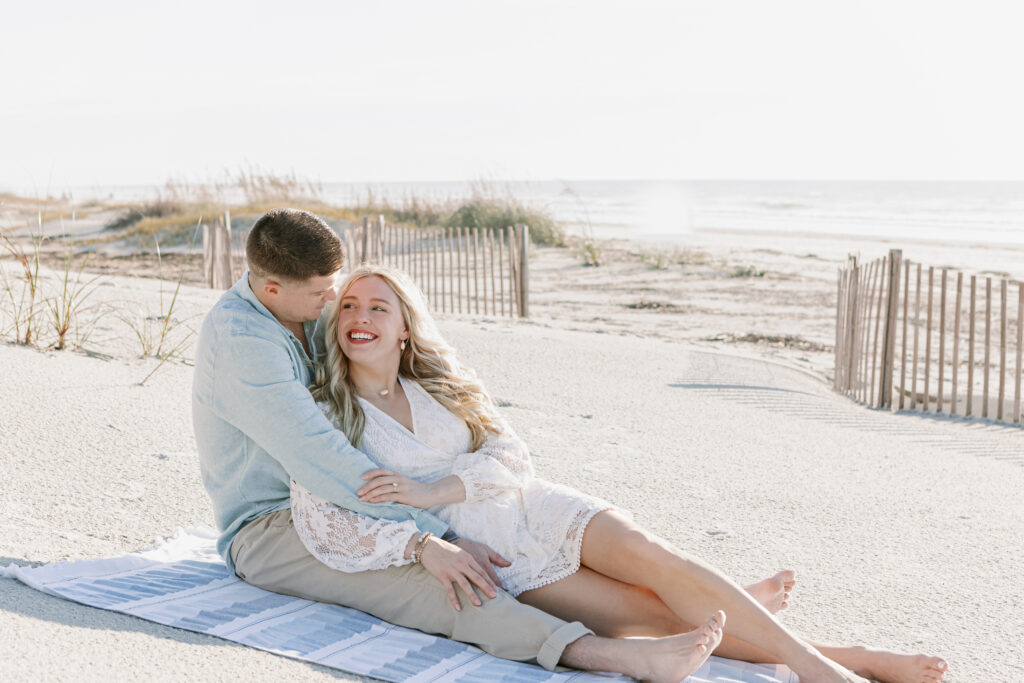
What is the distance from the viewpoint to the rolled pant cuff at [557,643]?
255 centimetres

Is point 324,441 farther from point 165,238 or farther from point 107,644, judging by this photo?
point 165,238

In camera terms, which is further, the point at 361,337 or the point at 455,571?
the point at 361,337

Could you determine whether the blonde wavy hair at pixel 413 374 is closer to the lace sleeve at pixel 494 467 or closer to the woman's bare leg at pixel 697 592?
the lace sleeve at pixel 494 467

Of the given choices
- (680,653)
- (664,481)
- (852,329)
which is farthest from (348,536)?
(852,329)

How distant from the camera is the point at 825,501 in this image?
447 cm

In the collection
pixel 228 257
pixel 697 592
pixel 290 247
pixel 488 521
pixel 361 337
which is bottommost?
pixel 697 592

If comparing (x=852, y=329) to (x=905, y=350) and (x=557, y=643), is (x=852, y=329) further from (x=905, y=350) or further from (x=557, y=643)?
(x=557, y=643)

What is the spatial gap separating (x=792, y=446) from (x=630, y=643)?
3.18 meters

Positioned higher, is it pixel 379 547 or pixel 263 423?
pixel 263 423

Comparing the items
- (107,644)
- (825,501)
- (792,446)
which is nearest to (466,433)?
(107,644)

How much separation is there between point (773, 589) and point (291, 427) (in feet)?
4.88

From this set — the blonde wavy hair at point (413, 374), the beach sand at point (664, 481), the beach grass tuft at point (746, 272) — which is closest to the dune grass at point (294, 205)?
the beach grass tuft at point (746, 272)

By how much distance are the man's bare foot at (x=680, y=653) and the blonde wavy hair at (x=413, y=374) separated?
0.85 meters

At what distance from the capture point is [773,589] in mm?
2914
